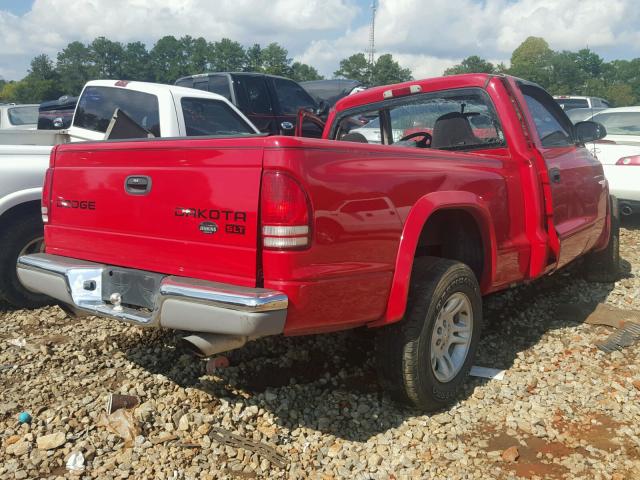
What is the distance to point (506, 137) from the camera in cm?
378

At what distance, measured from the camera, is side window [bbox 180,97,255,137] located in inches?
229

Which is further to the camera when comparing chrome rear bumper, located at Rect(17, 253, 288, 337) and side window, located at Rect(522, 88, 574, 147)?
side window, located at Rect(522, 88, 574, 147)

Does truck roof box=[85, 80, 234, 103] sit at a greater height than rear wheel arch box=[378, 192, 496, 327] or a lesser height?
greater

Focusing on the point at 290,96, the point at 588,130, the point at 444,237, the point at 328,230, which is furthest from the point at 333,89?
the point at 328,230

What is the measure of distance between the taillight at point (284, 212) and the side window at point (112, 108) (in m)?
3.63

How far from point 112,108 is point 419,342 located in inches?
182

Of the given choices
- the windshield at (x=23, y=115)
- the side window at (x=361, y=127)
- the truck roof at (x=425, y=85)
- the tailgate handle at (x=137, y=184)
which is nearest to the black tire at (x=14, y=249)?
the tailgate handle at (x=137, y=184)

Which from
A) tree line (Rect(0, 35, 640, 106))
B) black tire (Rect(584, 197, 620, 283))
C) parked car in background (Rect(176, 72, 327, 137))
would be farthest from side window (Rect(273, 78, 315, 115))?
tree line (Rect(0, 35, 640, 106))

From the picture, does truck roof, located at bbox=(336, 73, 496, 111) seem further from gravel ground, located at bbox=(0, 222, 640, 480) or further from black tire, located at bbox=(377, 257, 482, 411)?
gravel ground, located at bbox=(0, 222, 640, 480)

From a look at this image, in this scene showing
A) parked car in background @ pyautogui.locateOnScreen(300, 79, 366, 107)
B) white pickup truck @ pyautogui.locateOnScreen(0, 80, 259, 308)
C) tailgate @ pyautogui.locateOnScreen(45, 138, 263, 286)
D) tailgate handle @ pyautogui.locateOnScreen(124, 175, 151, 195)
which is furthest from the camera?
parked car in background @ pyautogui.locateOnScreen(300, 79, 366, 107)

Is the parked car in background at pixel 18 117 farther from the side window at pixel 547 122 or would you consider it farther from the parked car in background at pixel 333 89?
the side window at pixel 547 122

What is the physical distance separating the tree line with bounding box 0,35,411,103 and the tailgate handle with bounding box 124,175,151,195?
265ft

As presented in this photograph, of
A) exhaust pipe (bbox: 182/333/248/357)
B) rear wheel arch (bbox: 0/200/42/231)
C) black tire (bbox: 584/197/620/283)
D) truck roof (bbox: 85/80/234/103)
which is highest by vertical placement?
truck roof (bbox: 85/80/234/103)

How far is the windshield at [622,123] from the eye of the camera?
8461 millimetres
